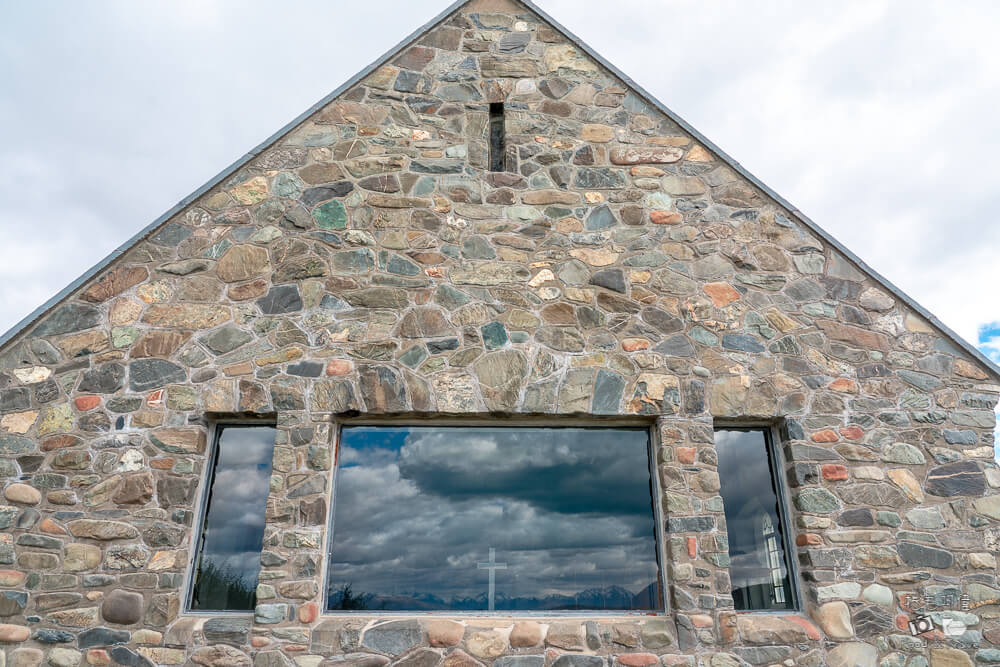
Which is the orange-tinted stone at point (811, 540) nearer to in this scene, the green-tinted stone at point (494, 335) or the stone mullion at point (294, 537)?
the green-tinted stone at point (494, 335)

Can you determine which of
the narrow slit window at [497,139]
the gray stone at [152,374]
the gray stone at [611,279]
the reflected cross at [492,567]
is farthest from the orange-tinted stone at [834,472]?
the gray stone at [152,374]

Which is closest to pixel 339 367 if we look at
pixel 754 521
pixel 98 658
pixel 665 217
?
pixel 98 658

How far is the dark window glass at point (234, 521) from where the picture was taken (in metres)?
4.45

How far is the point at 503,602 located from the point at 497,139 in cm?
388

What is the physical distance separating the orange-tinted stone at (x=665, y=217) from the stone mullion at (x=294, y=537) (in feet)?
10.3

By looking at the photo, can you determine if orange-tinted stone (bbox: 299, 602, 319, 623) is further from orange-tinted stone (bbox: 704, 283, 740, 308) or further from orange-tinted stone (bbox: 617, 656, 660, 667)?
orange-tinted stone (bbox: 704, 283, 740, 308)

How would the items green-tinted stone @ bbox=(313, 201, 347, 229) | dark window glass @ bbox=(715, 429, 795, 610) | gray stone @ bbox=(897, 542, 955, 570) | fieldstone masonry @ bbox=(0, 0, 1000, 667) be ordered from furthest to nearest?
green-tinted stone @ bbox=(313, 201, 347, 229) < dark window glass @ bbox=(715, 429, 795, 610) < gray stone @ bbox=(897, 542, 955, 570) < fieldstone masonry @ bbox=(0, 0, 1000, 667)

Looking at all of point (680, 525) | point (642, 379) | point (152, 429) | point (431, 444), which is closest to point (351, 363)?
point (431, 444)

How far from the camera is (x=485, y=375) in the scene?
4746 millimetres

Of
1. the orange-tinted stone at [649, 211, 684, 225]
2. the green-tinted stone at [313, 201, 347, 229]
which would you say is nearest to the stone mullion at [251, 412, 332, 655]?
the green-tinted stone at [313, 201, 347, 229]

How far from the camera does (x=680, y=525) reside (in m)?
4.47

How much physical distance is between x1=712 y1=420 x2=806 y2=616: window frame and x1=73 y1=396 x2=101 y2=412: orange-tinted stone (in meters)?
4.64

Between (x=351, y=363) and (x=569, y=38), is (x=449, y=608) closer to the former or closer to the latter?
(x=351, y=363)

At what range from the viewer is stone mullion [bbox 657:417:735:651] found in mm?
4254
